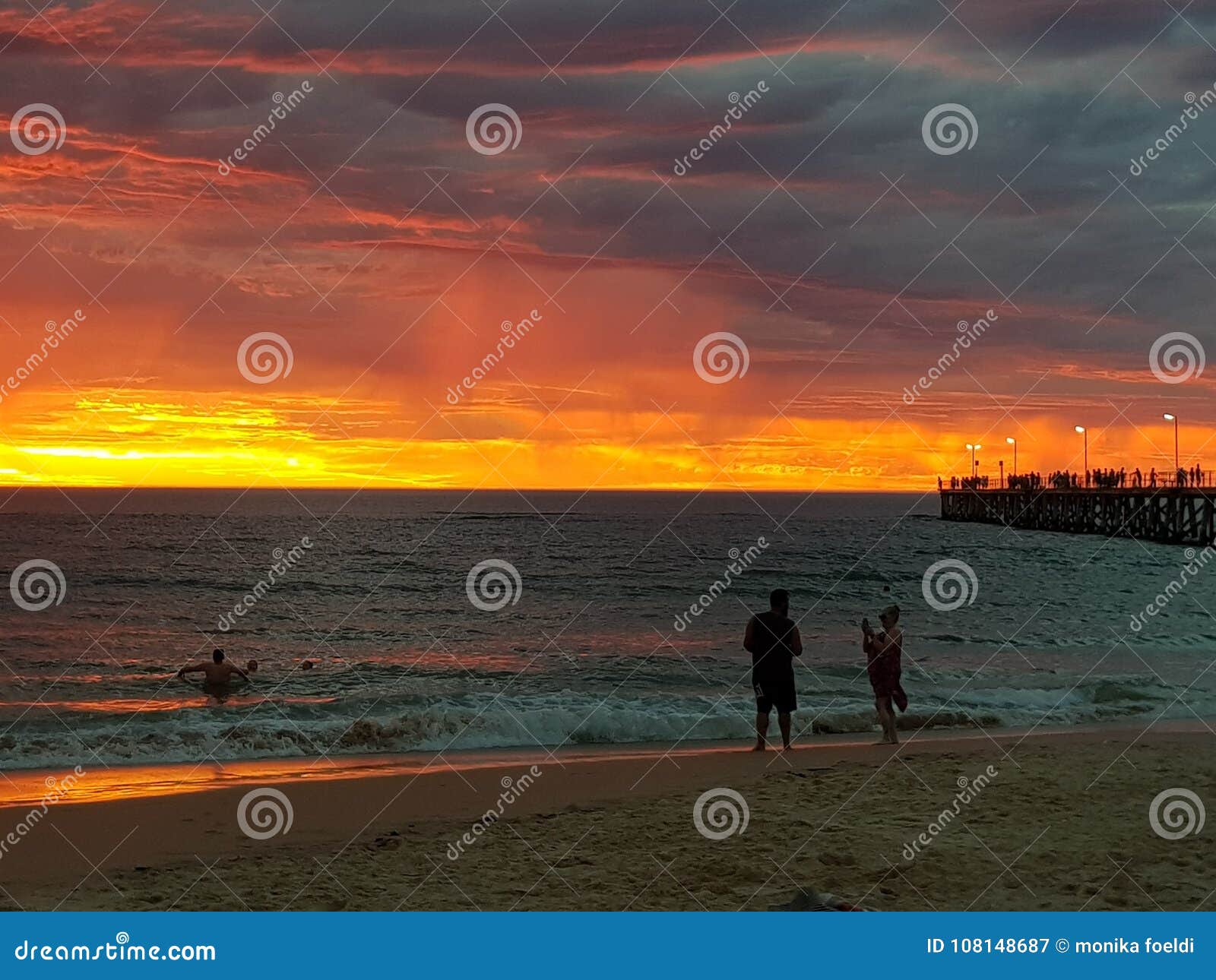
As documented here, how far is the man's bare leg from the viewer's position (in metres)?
14.4

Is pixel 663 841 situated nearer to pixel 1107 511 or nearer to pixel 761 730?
pixel 761 730

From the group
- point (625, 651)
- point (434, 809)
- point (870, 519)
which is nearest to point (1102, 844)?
point (434, 809)

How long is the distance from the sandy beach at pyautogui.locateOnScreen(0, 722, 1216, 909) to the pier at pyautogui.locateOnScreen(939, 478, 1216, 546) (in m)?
56.7

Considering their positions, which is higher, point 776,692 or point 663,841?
point 776,692

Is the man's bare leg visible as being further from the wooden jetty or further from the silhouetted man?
the wooden jetty

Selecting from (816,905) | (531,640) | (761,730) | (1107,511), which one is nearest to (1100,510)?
(1107,511)

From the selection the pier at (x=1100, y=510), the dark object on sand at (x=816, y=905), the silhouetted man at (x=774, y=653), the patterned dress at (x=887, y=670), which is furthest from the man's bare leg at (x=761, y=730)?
the pier at (x=1100, y=510)

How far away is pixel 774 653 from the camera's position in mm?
13703

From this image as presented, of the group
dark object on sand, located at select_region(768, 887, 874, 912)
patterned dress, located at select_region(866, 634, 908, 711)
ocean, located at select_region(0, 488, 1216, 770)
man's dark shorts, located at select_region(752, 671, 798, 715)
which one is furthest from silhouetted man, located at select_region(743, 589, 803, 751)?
dark object on sand, located at select_region(768, 887, 874, 912)

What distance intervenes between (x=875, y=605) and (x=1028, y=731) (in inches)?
997

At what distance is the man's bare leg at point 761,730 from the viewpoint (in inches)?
567

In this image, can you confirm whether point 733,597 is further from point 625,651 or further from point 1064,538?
point 1064,538

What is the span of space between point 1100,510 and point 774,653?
7179cm

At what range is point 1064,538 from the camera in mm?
79562
